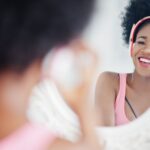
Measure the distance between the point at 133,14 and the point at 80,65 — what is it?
0.24 metres

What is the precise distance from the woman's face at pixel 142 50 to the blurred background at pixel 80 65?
31 millimetres

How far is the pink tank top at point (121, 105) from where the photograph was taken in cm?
122

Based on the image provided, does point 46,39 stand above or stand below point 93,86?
above

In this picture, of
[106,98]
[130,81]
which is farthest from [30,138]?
[130,81]

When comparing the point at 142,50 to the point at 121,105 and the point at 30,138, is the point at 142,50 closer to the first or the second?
the point at 121,105

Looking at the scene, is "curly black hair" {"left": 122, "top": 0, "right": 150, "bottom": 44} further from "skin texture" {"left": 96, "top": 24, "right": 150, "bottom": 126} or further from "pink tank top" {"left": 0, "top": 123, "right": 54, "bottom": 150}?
"pink tank top" {"left": 0, "top": 123, "right": 54, "bottom": 150}

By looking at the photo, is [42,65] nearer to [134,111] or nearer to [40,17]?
[40,17]

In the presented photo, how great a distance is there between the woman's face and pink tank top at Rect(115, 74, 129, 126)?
0.20 ft

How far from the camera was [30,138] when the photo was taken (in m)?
1.17

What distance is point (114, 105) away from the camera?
4.03ft

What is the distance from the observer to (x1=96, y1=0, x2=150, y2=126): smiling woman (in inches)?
48.0

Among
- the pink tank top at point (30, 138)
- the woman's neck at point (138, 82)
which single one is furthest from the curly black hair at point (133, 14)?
the pink tank top at point (30, 138)

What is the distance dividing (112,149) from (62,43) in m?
0.37

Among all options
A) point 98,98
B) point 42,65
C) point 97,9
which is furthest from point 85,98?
point 97,9
